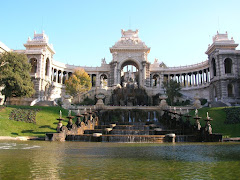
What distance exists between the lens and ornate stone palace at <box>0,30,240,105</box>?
6425 cm

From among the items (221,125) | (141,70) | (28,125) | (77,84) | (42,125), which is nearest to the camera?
(28,125)

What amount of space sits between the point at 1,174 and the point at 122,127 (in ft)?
83.6

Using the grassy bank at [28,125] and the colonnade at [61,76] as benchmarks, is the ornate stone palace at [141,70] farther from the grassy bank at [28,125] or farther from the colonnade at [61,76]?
the grassy bank at [28,125]

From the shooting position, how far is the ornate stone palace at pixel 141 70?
64.2 m

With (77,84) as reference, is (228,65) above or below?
above

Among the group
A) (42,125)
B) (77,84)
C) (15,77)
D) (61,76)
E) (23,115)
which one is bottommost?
(42,125)

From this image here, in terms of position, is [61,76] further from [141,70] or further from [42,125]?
[42,125]

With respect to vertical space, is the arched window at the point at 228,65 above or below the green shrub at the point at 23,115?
above

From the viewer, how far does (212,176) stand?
7.00 metres

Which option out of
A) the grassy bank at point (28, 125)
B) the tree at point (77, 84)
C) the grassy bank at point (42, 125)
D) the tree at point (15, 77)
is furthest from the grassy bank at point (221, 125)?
the tree at point (15, 77)

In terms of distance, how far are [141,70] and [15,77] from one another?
46.5 meters

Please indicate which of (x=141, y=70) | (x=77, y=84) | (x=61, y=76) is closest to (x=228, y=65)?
(x=141, y=70)

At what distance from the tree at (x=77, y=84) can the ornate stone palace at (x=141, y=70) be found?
3.61 m

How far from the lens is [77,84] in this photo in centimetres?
6544
